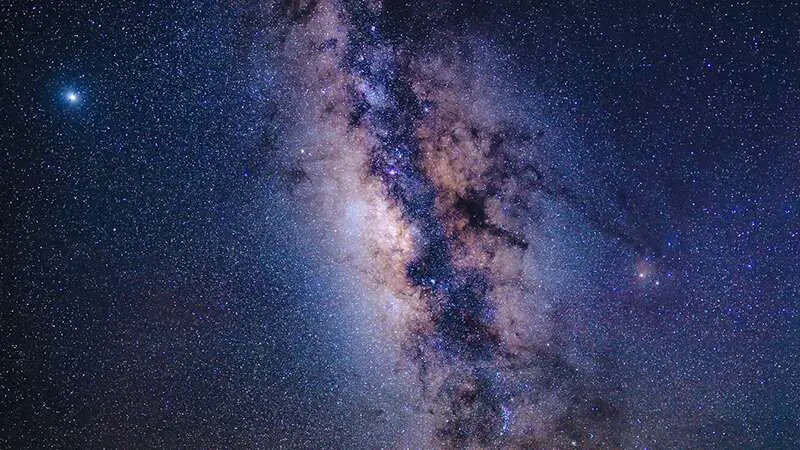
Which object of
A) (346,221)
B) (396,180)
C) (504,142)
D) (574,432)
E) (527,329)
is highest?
(504,142)

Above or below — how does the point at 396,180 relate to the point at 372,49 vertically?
below

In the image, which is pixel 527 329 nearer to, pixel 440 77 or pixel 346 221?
pixel 346 221

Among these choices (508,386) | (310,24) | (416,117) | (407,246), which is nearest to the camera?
(310,24)

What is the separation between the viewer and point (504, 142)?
4.25 m

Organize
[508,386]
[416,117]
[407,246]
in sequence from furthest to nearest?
[508,386] → [407,246] → [416,117]

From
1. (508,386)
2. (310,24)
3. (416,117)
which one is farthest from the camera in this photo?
Result: (508,386)

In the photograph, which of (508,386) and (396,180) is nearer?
(396,180)

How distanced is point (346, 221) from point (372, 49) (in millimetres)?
1649

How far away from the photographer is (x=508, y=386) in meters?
4.89

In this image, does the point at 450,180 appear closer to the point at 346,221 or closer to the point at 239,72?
the point at 346,221

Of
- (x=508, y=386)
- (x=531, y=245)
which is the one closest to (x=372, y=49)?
(x=531, y=245)

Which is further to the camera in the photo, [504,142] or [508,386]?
[508,386]

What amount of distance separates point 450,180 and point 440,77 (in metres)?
1.00

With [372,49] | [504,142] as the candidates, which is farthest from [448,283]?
[372,49]
